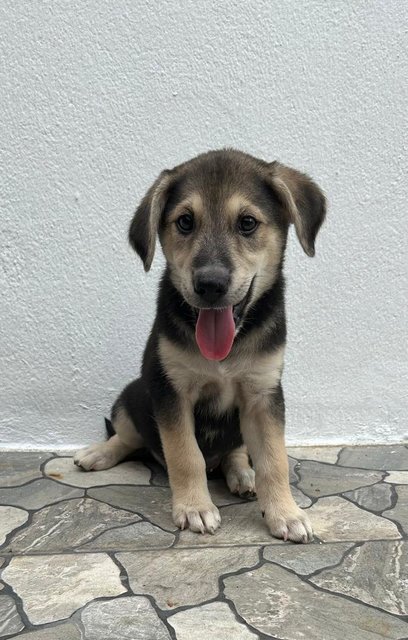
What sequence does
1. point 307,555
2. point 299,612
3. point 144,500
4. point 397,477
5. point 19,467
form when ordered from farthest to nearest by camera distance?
point 19,467, point 397,477, point 144,500, point 307,555, point 299,612

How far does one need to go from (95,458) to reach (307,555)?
4.77 ft

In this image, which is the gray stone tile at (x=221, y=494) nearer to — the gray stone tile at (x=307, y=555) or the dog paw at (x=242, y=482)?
the dog paw at (x=242, y=482)

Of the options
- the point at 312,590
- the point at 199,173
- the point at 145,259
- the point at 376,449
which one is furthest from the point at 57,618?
the point at 376,449

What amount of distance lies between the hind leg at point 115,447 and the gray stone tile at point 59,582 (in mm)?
1017

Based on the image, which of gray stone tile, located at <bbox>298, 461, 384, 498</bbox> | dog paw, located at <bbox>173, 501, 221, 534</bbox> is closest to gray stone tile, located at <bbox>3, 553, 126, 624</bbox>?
dog paw, located at <bbox>173, 501, 221, 534</bbox>

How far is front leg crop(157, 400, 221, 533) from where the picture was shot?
2852 mm

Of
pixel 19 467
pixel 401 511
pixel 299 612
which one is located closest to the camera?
pixel 299 612

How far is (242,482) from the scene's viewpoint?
327cm

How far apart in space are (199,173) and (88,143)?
1234 millimetres

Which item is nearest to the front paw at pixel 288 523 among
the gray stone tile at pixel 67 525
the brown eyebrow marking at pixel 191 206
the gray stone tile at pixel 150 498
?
the gray stone tile at pixel 150 498

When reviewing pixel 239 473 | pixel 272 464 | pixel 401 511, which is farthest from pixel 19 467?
pixel 401 511

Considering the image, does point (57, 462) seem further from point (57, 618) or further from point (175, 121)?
point (175, 121)

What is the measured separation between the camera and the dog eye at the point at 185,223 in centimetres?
281

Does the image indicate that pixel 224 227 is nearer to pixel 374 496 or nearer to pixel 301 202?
pixel 301 202
